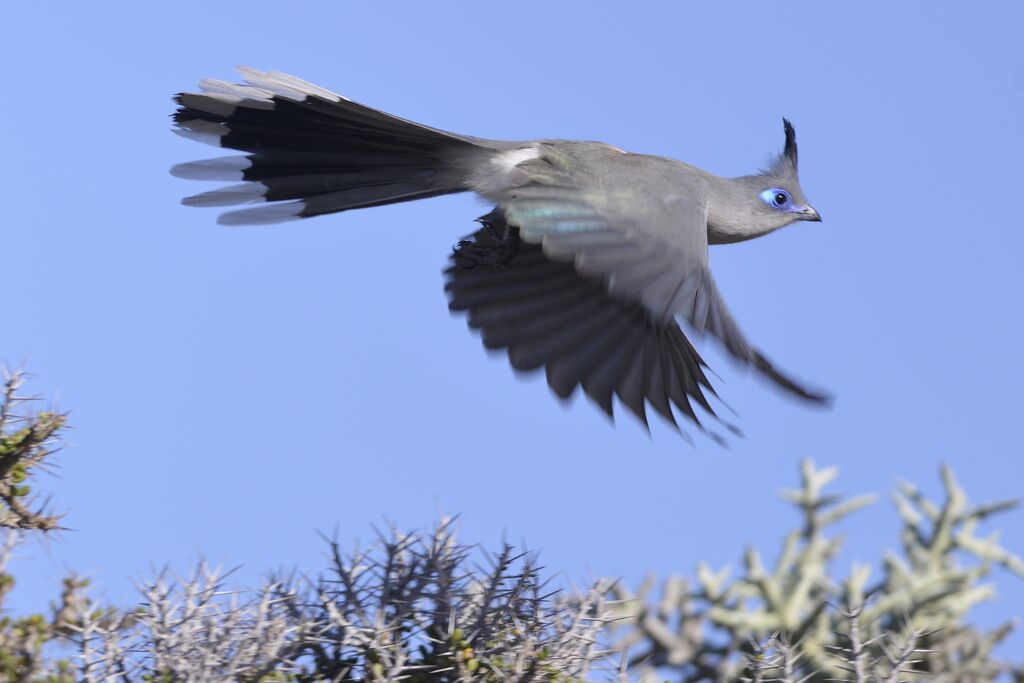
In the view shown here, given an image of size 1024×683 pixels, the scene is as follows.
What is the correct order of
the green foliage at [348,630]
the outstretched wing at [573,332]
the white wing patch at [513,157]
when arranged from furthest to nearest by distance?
the white wing patch at [513,157]
the outstretched wing at [573,332]
the green foliage at [348,630]

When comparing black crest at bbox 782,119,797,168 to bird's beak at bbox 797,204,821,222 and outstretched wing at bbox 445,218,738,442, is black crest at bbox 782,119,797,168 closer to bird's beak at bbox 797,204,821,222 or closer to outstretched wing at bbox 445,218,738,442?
bird's beak at bbox 797,204,821,222

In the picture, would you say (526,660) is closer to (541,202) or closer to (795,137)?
(541,202)

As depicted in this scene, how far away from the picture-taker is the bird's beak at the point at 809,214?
535 centimetres

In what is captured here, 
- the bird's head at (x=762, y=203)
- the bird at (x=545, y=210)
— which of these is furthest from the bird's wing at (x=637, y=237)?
the bird's head at (x=762, y=203)

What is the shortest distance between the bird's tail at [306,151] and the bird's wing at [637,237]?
496 millimetres

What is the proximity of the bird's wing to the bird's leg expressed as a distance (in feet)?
0.87

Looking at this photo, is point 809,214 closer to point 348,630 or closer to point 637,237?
point 637,237

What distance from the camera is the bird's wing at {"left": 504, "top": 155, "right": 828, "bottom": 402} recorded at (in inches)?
140

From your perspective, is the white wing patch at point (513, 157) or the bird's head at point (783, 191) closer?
the white wing patch at point (513, 157)

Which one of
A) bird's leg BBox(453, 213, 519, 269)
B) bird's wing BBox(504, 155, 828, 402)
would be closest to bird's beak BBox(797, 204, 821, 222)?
bird's wing BBox(504, 155, 828, 402)

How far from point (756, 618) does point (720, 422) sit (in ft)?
3.74

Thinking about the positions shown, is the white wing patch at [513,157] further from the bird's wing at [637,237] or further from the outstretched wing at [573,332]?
the outstretched wing at [573,332]

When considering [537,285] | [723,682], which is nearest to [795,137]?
[537,285]

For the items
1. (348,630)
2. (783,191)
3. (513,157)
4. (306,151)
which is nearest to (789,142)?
(783,191)
